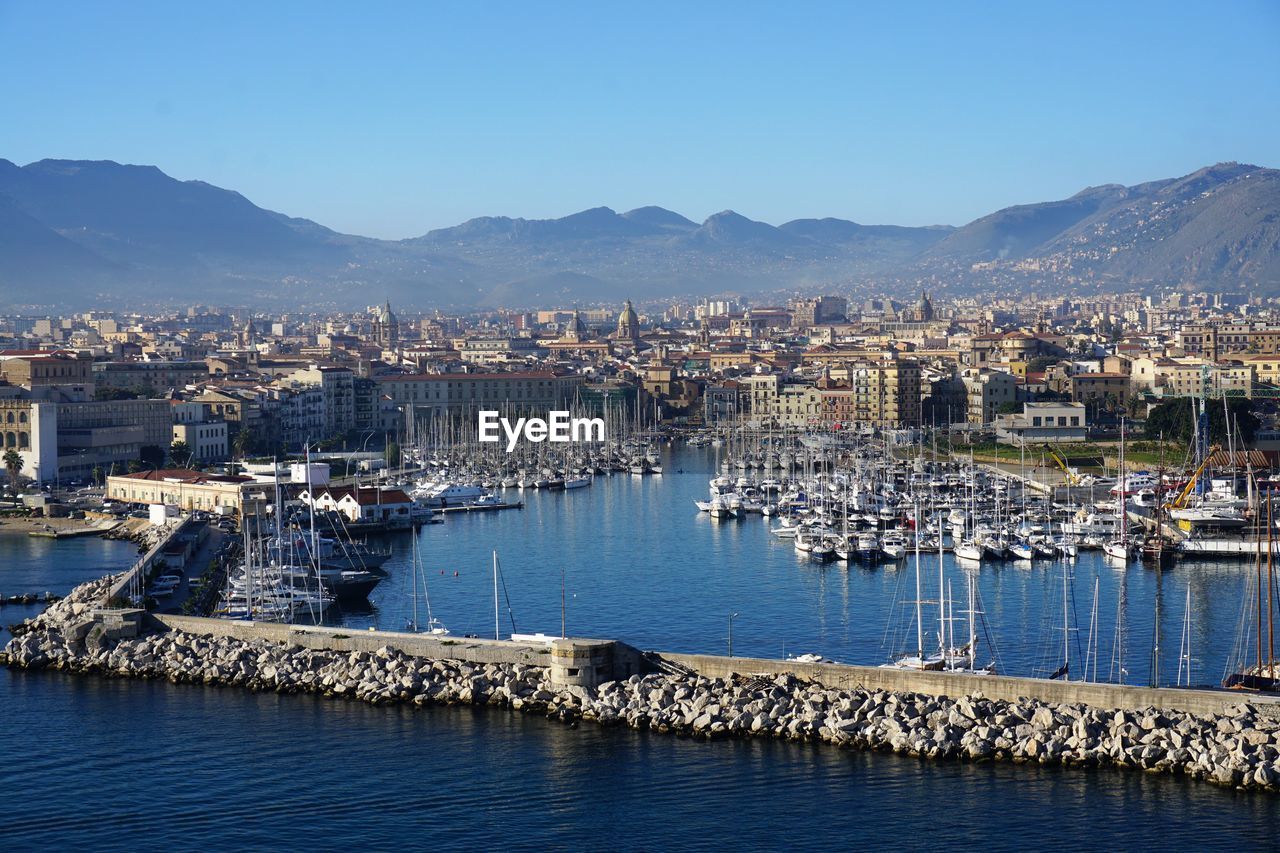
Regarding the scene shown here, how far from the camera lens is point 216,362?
47844 millimetres

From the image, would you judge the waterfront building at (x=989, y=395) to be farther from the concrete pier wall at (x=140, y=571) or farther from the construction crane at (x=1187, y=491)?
the concrete pier wall at (x=140, y=571)

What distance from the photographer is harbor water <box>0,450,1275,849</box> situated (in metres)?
9.53

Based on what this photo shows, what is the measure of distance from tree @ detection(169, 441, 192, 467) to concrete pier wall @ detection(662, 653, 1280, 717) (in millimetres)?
19596

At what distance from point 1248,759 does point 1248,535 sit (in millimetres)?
10257

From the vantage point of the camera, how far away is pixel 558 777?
34.4ft

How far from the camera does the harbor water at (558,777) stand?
9.53m

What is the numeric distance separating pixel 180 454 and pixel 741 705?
20782 millimetres

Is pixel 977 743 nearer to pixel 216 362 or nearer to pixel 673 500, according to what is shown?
pixel 673 500

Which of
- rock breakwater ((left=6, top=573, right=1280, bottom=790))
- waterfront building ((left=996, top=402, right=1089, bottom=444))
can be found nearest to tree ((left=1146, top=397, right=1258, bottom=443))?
waterfront building ((left=996, top=402, right=1089, bottom=444))

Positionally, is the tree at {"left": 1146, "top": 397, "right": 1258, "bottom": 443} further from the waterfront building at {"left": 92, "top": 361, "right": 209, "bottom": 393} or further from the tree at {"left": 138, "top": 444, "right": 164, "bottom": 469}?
the waterfront building at {"left": 92, "top": 361, "right": 209, "bottom": 393}

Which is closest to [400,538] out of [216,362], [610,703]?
[610,703]

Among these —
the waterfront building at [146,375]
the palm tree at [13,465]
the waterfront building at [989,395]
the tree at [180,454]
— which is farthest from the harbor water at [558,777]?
the waterfront building at [146,375]

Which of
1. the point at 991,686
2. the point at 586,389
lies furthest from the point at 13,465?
the point at 586,389

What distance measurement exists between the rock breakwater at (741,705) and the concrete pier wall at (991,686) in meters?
0.07
